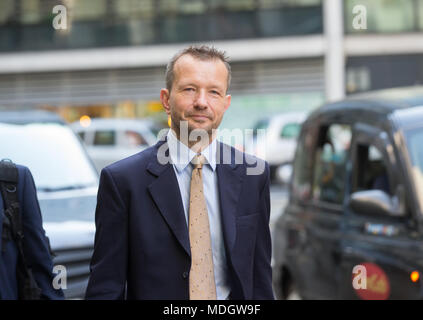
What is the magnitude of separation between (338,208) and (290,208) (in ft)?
3.95

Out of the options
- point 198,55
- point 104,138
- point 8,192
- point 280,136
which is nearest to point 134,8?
point 280,136

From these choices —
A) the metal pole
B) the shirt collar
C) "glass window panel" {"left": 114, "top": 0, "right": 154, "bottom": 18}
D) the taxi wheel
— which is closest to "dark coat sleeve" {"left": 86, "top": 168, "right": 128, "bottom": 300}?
the shirt collar

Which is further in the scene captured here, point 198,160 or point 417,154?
point 417,154

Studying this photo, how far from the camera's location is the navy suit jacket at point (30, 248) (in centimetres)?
329

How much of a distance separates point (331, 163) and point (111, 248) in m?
3.60

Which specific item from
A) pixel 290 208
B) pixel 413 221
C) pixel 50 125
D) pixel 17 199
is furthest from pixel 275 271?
pixel 17 199

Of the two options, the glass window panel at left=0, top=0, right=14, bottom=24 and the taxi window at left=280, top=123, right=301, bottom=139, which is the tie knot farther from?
the glass window panel at left=0, top=0, right=14, bottom=24

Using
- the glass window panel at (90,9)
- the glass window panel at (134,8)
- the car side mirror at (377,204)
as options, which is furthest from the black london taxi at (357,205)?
the glass window panel at (90,9)

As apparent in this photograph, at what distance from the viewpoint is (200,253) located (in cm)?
Answer: 291

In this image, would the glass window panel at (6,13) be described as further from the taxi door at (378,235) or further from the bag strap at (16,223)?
the bag strap at (16,223)

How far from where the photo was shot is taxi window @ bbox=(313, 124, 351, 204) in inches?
235

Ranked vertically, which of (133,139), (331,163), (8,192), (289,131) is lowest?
(289,131)

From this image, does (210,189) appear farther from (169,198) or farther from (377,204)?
(377,204)

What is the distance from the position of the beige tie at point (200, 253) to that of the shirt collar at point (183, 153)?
12cm
